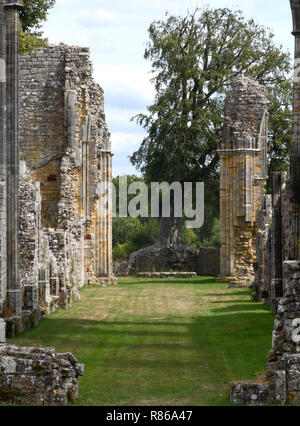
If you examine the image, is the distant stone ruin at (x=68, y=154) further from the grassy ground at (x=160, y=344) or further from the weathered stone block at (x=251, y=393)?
the weathered stone block at (x=251, y=393)

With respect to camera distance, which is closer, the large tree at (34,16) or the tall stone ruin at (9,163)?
the tall stone ruin at (9,163)

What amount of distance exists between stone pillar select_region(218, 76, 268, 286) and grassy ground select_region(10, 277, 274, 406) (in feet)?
30.2

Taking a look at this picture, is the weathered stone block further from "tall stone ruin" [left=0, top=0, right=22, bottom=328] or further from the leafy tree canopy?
the leafy tree canopy

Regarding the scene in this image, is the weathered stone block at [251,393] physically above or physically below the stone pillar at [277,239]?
below

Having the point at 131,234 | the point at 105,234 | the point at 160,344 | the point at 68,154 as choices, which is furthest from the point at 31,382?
the point at 131,234

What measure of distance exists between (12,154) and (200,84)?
27.5 m

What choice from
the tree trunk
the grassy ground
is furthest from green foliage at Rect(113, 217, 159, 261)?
the grassy ground

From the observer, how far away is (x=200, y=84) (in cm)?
4278

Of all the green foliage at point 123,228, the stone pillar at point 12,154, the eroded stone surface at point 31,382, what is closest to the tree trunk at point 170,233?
the green foliage at point 123,228

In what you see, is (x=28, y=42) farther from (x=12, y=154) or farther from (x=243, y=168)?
(x=12, y=154)

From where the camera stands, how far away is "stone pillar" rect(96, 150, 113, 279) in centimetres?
3366

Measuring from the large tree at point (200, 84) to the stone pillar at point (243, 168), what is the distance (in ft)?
29.1

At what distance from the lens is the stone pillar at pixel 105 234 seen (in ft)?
110

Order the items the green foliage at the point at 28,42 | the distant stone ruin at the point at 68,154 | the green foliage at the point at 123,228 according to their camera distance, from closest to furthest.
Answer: the distant stone ruin at the point at 68,154 → the green foliage at the point at 28,42 → the green foliage at the point at 123,228
